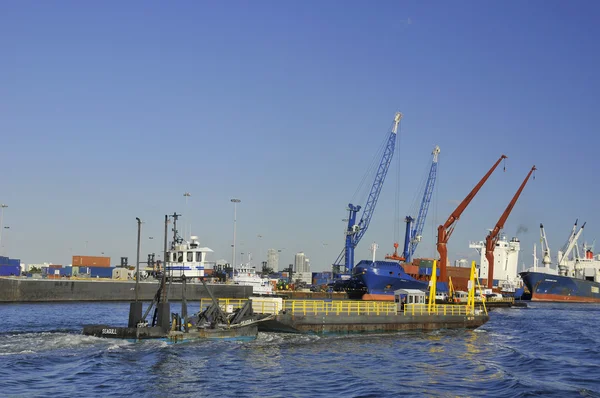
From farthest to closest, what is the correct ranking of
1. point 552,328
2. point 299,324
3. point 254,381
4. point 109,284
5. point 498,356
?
point 109,284 < point 552,328 < point 299,324 < point 498,356 < point 254,381

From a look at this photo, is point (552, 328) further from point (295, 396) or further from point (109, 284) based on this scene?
point (109, 284)

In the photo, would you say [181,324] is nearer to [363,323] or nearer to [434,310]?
[363,323]

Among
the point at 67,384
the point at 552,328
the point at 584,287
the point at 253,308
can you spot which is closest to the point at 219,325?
the point at 253,308

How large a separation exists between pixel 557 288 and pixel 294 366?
130918 mm

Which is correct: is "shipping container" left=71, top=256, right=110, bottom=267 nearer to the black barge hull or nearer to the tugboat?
the black barge hull

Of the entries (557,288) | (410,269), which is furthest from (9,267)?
(557,288)

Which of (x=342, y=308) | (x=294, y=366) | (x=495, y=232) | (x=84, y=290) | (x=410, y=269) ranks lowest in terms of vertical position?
(x=84, y=290)

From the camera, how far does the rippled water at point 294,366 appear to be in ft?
102

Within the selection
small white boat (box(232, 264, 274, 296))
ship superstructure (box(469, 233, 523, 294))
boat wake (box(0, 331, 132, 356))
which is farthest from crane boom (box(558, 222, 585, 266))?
boat wake (box(0, 331, 132, 356))

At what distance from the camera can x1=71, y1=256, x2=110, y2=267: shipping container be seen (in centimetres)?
17600

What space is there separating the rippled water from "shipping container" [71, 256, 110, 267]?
12636 centimetres

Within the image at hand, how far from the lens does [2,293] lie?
89.4m

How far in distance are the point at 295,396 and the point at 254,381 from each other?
12.2 ft

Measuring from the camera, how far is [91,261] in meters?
178
